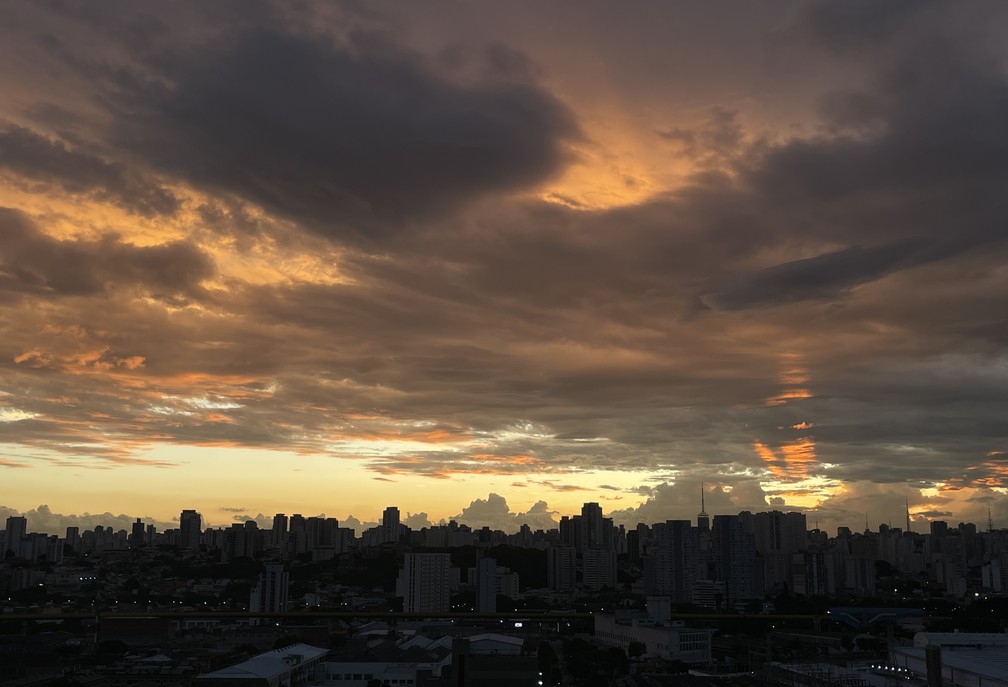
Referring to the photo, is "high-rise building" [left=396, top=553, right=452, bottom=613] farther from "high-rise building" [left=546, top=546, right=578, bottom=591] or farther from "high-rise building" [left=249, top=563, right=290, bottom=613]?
"high-rise building" [left=546, top=546, right=578, bottom=591]

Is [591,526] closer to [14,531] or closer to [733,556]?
A: [733,556]

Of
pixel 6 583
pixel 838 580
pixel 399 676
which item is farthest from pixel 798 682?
pixel 6 583

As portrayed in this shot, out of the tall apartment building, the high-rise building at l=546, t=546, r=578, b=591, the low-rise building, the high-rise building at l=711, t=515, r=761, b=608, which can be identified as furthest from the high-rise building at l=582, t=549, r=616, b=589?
the low-rise building

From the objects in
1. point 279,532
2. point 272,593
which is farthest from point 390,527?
point 272,593

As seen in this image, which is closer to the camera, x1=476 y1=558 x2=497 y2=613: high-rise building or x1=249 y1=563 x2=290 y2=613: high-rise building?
x1=249 y1=563 x2=290 y2=613: high-rise building

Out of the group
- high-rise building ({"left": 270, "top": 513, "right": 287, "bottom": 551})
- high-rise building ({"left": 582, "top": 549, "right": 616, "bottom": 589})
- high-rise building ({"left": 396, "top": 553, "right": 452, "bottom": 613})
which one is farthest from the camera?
high-rise building ({"left": 270, "top": 513, "right": 287, "bottom": 551})

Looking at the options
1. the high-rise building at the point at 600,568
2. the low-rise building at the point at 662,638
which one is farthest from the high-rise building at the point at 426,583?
the high-rise building at the point at 600,568

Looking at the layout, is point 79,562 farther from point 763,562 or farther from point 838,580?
point 838,580
